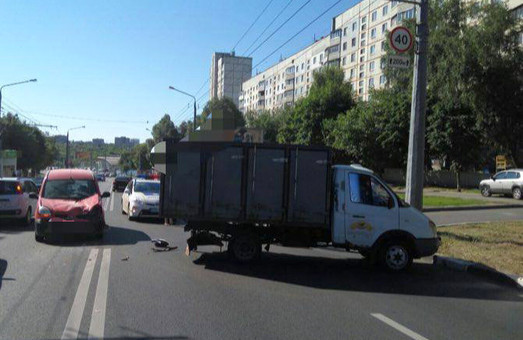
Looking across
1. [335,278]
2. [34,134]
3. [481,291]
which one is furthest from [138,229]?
[34,134]

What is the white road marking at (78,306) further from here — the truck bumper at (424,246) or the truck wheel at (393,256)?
the truck bumper at (424,246)

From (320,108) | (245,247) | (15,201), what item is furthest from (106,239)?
(320,108)

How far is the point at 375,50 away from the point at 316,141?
27365 mm

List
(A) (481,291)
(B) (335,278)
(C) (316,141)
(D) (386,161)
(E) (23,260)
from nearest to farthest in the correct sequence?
(A) (481,291) → (B) (335,278) → (E) (23,260) → (D) (386,161) → (C) (316,141)

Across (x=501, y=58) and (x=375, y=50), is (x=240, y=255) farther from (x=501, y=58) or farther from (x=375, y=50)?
(x=375, y=50)

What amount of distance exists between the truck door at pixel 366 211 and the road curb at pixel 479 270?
1.79m

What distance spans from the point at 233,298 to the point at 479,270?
543 centimetres

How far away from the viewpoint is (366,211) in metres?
9.60

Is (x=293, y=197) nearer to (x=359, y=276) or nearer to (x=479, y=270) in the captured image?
(x=359, y=276)

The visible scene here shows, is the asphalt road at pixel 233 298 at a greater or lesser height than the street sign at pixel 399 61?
lesser

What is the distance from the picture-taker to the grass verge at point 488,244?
10.5 metres

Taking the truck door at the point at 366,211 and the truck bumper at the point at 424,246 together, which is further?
the truck bumper at the point at 424,246

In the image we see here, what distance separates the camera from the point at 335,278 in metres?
8.99

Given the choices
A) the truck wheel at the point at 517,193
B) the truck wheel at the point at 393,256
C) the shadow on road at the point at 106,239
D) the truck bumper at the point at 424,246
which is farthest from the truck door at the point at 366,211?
the truck wheel at the point at 517,193
